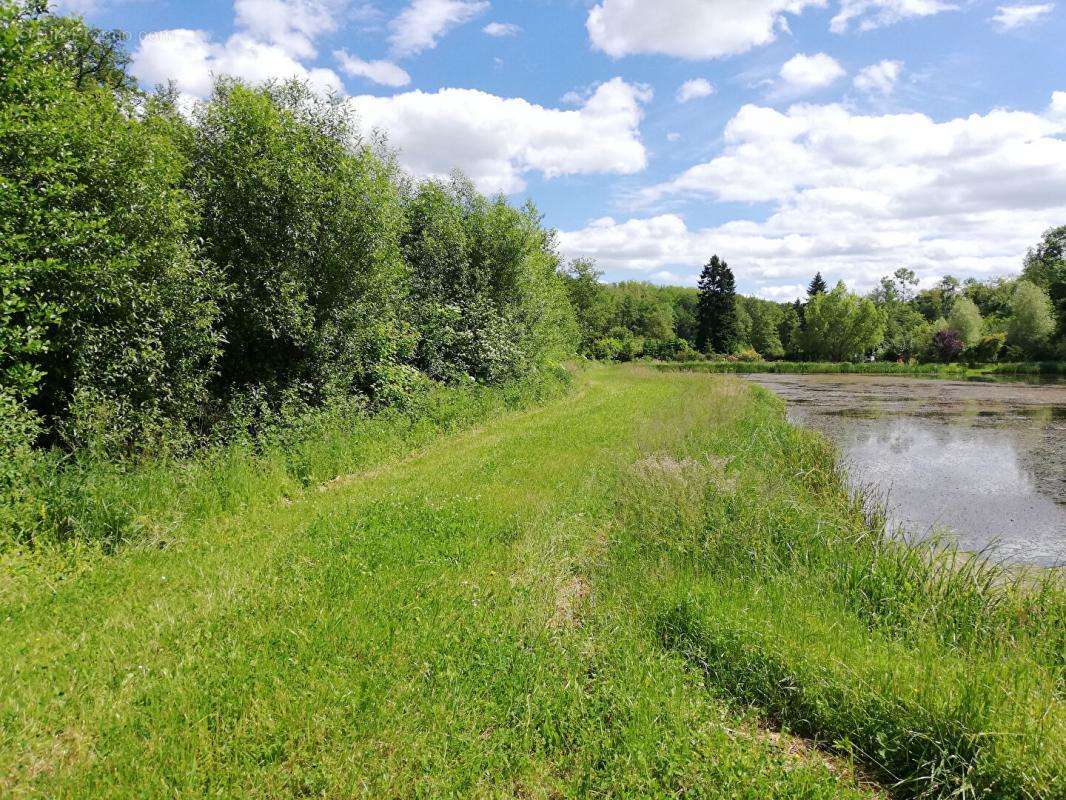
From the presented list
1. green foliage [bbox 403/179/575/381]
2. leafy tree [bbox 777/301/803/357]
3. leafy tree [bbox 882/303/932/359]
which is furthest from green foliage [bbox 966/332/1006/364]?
green foliage [bbox 403/179/575/381]

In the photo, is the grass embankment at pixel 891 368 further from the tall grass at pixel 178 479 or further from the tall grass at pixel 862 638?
the tall grass at pixel 862 638

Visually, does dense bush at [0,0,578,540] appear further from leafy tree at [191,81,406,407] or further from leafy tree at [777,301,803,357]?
leafy tree at [777,301,803,357]

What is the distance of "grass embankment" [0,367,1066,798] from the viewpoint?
319cm

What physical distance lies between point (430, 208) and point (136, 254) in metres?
11.9

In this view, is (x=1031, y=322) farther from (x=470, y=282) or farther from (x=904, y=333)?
(x=470, y=282)

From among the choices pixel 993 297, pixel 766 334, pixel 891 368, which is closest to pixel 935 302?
pixel 993 297

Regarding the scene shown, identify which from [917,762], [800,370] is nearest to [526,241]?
[917,762]

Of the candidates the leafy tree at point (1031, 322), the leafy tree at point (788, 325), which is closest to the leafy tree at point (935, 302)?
the leafy tree at point (788, 325)

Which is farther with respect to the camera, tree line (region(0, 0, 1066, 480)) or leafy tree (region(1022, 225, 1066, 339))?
leafy tree (region(1022, 225, 1066, 339))

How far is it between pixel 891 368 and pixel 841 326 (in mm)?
13291

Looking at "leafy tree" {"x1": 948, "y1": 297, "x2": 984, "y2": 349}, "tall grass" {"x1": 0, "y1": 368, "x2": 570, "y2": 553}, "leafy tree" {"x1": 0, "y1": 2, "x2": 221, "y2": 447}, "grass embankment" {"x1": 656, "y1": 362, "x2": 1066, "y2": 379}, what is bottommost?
"tall grass" {"x1": 0, "y1": 368, "x2": 570, "y2": 553}

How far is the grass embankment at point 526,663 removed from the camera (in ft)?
10.5

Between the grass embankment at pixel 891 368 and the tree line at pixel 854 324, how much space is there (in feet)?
12.8

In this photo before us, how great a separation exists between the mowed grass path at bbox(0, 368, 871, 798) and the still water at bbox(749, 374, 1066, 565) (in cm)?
591
